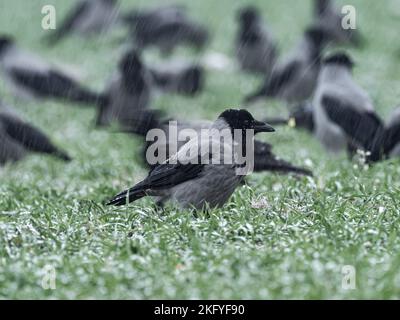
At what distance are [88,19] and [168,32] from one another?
100 inches

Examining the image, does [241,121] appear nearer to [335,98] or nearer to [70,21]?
[335,98]

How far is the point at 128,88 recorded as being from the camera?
14.0 meters

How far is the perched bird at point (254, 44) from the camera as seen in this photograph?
55.8 feet

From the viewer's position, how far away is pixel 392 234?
594cm

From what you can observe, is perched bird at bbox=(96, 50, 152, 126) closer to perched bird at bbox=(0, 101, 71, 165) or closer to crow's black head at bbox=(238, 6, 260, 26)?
perched bird at bbox=(0, 101, 71, 165)

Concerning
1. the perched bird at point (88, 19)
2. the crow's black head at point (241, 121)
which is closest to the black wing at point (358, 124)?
the crow's black head at point (241, 121)

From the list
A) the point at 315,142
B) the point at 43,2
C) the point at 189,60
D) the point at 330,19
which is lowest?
the point at 315,142

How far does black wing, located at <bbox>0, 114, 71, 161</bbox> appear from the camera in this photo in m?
10.4

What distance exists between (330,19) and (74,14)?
562cm

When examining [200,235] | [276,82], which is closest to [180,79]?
[276,82]

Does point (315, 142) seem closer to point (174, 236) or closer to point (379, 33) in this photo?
point (174, 236)

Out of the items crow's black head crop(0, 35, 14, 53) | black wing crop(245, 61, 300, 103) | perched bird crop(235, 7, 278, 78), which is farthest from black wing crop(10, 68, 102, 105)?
perched bird crop(235, 7, 278, 78)

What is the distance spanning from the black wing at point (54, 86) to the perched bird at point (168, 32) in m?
3.81

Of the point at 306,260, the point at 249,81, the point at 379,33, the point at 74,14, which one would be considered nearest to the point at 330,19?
the point at 379,33
